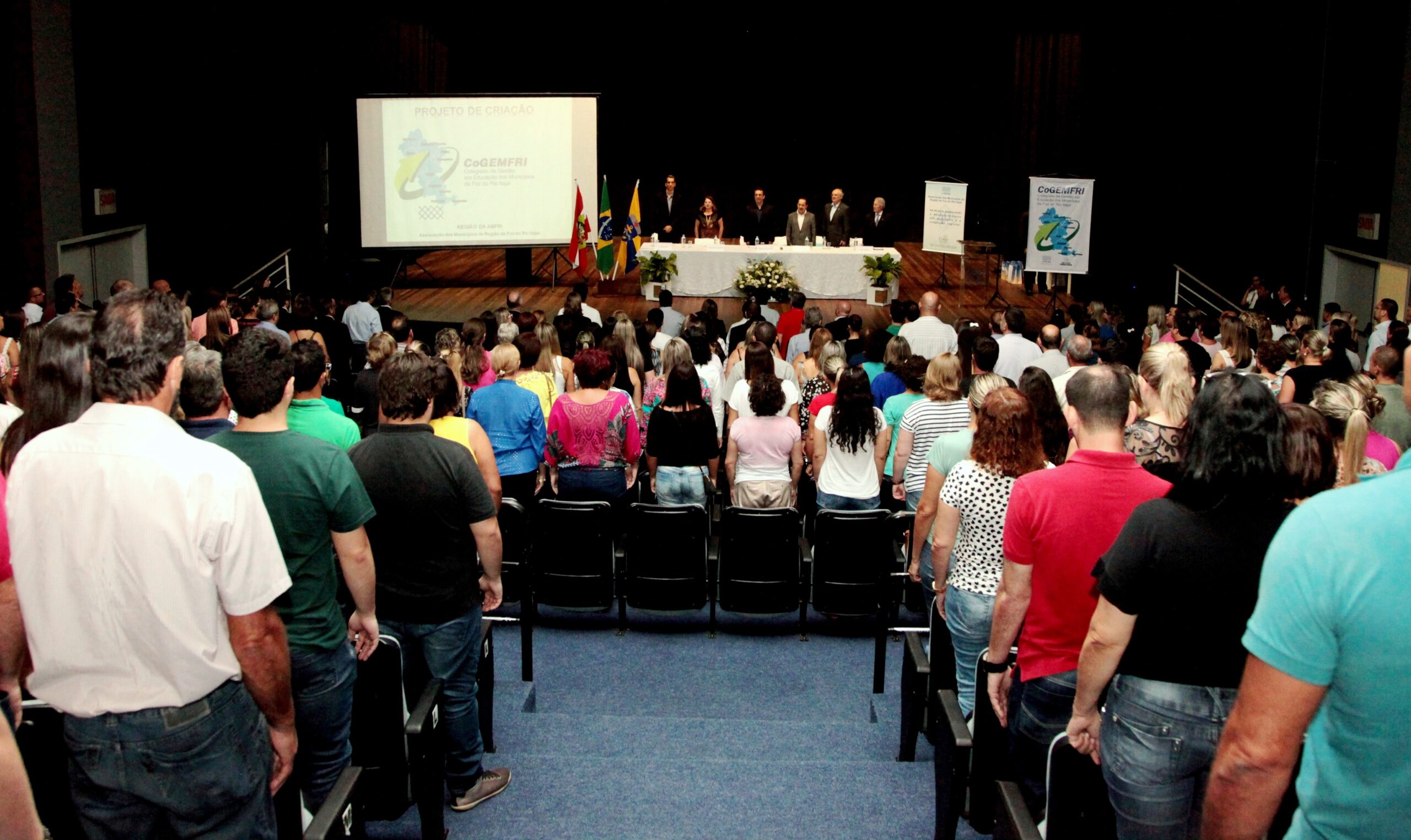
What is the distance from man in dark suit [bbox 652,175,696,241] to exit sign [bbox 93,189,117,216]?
633 centimetres

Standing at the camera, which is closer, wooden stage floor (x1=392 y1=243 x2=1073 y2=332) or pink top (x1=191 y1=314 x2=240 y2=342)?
pink top (x1=191 y1=314 x2=240 y2=342)

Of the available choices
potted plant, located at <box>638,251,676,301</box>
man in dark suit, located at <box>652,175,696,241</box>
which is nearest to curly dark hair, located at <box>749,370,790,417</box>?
potted plant, located at <box>638,251,676,301</box>

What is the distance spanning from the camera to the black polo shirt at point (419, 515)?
345 cm

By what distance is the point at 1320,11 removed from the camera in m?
13.4

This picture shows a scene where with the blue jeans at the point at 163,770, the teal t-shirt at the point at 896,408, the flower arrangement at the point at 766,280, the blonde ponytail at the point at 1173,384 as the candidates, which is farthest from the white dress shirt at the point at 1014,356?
the blue jeans at the point at 163,770

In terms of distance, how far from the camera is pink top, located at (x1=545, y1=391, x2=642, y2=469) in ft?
18.5

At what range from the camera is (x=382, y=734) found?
10.6 ft

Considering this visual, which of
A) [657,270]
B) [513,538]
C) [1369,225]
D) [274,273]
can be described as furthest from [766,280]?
[513,538]

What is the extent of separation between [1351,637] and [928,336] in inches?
A: 271

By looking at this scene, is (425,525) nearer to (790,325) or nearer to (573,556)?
(573,556)

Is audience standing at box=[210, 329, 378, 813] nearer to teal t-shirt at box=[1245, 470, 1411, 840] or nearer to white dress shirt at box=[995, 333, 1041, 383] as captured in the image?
teal t-shirt at box=[1245, 470, 1411, 840]

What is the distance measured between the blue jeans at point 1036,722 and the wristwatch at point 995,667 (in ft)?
0.11

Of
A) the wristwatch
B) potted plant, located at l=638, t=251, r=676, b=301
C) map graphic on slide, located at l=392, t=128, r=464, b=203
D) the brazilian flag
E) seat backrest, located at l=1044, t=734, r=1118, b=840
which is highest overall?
map graphic on slide, located at l=392, t=128, r=464, b=203

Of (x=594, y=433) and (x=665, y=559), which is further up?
(x=594, y=433)
